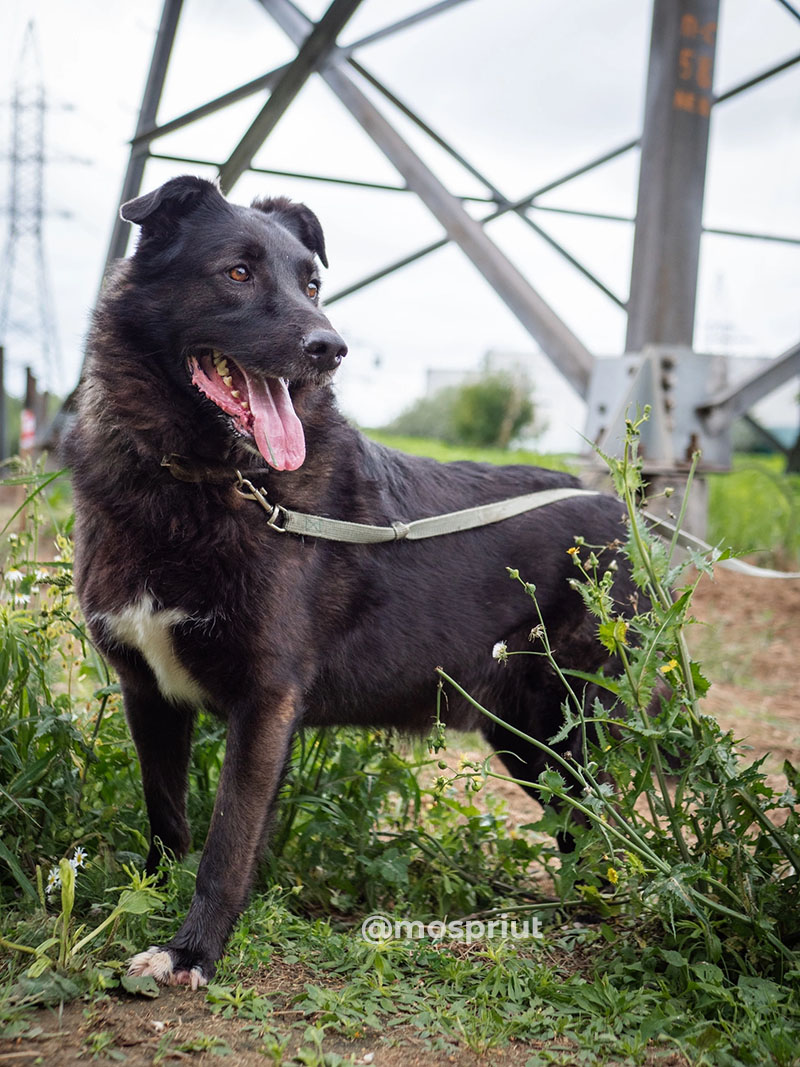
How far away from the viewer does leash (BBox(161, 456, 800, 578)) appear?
234 cm

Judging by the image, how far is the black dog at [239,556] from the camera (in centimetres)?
225

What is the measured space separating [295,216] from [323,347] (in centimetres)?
76

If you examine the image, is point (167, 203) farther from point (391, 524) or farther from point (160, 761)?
point (160, 761)

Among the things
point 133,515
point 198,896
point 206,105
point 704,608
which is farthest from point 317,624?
point 704,608

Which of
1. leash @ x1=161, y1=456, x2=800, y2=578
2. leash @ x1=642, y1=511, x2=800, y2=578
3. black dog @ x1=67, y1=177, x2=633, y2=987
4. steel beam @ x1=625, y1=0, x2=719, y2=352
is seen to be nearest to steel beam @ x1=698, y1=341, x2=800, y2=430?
steel beam @ x1=625, y1=0, x2=719, y2=352

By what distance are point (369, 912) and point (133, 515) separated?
130 cm

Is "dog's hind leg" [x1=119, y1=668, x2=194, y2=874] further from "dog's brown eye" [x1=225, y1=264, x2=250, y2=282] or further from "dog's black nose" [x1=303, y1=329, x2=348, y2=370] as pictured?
"dog's brown eye" [x1=225, y1=264, x2=250, y2=282]

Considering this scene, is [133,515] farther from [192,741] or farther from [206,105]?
[206,105]

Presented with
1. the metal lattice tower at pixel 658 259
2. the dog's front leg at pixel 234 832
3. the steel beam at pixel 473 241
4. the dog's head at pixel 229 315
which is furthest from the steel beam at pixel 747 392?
the dog's front leg at pixel 234 832

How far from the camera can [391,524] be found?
2.64 meters

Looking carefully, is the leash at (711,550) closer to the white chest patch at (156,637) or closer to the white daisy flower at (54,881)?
the white chest patch at (156,637)

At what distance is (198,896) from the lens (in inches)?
85.9

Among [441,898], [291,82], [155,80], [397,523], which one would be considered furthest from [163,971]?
[155,80]

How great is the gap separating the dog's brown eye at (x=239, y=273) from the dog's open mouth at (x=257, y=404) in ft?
0.67
